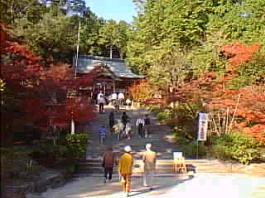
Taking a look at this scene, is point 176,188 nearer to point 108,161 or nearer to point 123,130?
point 108,161

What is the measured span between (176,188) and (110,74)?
26578mm

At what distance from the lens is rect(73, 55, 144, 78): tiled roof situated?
4538cm

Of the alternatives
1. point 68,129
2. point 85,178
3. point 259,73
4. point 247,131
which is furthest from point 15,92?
point 259,73

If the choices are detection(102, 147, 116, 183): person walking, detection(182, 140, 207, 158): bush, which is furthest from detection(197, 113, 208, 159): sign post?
detection(102, 147, 116, 183): person walking

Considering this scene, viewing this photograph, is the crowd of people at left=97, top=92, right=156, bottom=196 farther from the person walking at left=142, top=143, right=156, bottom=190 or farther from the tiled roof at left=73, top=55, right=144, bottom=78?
the tiled roof at left=73, top=55, right=144, bottom=78

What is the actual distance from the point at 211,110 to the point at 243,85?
2.67 m

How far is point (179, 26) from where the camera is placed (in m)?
34.3

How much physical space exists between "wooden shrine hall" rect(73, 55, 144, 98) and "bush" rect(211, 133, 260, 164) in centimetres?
2011

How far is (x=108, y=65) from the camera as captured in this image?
47.1m

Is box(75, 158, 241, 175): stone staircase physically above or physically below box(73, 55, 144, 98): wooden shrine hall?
below

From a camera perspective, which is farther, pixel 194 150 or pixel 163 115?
pixel 163 115

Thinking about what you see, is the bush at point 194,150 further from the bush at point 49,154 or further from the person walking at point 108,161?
the bush at point 49,154

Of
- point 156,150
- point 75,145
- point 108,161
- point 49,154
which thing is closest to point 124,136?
point 156,150

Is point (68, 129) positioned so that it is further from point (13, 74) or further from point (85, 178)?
point (13, 74)
